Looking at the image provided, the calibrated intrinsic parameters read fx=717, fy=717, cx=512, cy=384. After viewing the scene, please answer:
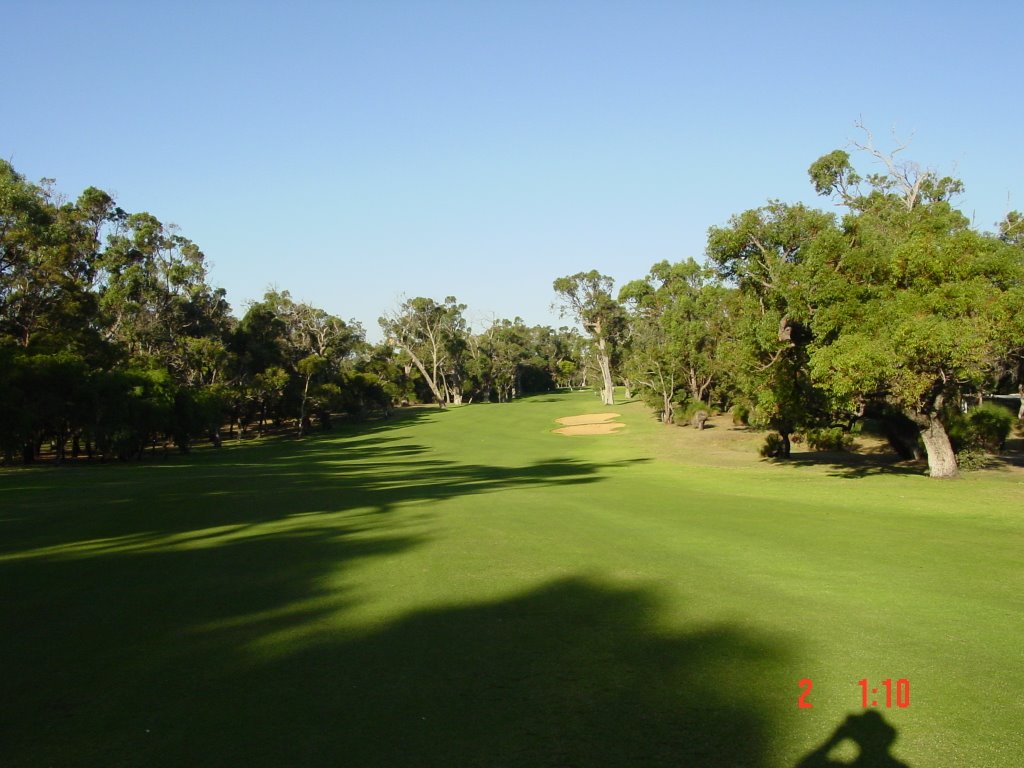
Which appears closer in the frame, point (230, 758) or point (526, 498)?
point (230, 758)

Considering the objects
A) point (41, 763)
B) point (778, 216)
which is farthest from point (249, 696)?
point (778, 216)

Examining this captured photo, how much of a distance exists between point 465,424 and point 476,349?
50167 mm

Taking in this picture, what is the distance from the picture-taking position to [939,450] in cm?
2388

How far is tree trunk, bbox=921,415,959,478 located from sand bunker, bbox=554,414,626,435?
115 feet

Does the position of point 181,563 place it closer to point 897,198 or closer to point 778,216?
point 778,216

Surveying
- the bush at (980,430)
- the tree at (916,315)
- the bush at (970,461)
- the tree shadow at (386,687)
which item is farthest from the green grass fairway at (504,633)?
the bush at (980,430)

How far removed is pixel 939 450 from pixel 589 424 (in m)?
43.5

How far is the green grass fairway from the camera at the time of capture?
554 centimetres

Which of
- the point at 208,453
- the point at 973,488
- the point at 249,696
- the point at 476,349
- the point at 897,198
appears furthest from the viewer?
the point at 476,349

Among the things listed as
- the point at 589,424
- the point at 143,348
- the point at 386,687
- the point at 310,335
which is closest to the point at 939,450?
the point at 386,687

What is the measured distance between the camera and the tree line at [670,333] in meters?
22.1

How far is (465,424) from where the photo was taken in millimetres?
70812
